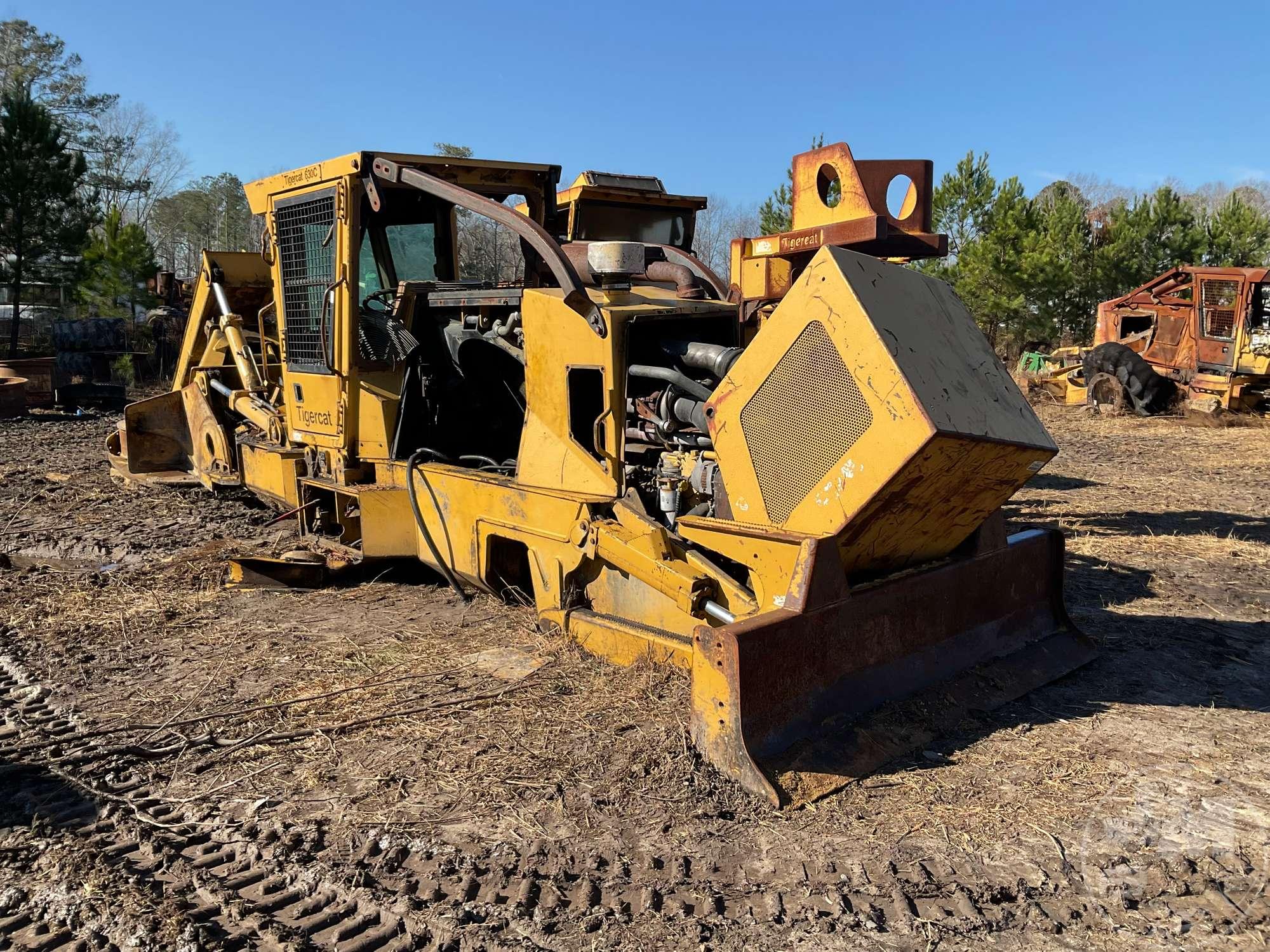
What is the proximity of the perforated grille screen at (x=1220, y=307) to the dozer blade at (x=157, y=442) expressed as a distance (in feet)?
52.3

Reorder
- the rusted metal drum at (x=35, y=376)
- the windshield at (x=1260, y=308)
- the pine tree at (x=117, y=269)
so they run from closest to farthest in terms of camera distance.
A: the windshield at (x=1260, y=308) → the rusted metal drum at (x=35, y=376) → the pine tree at (x=117, y=269)

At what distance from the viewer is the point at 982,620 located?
4383 millimetres

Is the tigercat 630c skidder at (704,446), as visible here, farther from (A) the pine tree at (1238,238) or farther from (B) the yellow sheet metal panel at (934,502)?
(A) the pine tree at (1238,238)

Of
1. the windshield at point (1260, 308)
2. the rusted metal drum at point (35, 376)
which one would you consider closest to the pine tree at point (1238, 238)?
the windshield at point (1260, 308)

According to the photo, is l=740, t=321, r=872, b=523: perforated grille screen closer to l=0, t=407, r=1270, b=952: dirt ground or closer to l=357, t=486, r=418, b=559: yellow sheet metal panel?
l=0, t=407, r=1270, b=952: dirt ground

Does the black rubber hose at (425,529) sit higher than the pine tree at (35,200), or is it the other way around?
the pine tree at (35,200)

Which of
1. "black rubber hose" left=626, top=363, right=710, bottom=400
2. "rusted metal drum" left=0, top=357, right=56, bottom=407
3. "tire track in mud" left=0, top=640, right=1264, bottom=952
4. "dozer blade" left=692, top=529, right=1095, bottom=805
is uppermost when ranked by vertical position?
"black rubber hose" left=626, top=363, right=710, bottom=400

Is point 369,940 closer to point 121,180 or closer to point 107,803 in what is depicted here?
point 107,803

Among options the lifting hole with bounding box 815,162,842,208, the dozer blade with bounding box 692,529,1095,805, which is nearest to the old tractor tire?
the lifting hole with bounding box 815,162,842,208

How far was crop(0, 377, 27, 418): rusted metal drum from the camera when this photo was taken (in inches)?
596

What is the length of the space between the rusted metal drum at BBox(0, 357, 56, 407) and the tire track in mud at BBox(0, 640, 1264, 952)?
50.7ft

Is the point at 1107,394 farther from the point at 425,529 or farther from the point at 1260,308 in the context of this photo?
the point at 425,529

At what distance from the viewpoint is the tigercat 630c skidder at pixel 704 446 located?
3.48m

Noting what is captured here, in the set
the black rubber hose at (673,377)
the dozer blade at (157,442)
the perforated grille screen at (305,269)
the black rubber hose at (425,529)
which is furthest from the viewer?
the dozer blade at (157,442)
